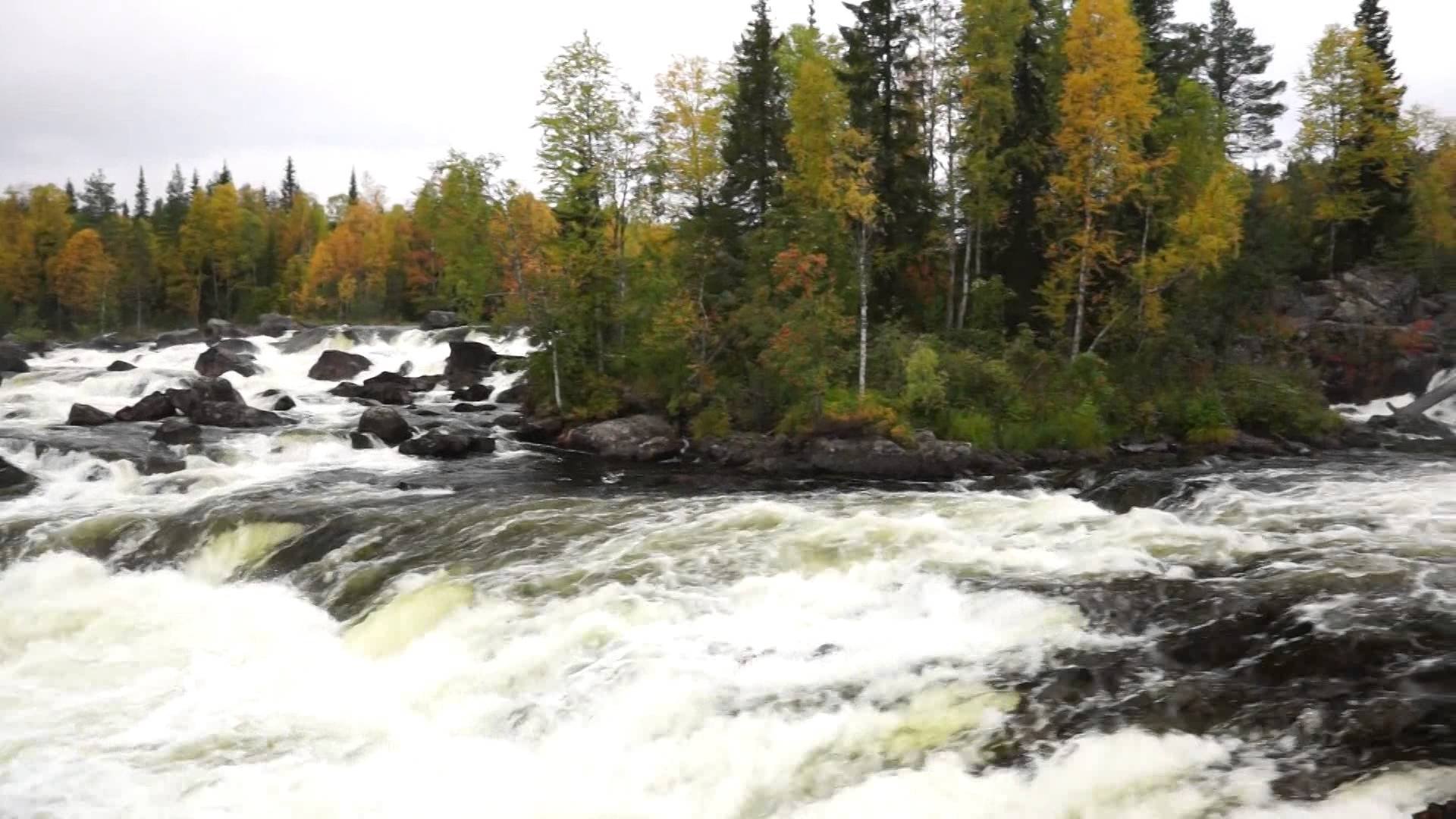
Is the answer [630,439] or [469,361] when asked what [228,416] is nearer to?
[630,439]

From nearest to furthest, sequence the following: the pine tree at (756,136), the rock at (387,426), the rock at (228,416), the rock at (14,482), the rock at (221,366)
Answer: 1. the rock at (14,482)
2. the rock at (387,426)
3. the rock at (228,416)
4. the pine tree at (756,136)
5. the rock at (221,366)

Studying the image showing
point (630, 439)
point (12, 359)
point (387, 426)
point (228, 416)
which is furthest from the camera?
point (12, 359)

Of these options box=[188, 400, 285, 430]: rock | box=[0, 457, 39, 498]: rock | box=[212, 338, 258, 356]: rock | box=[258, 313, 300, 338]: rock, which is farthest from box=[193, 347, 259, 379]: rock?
box=[0, 457, 39, 498]: rock

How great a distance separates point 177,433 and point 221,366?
1850 centimetres

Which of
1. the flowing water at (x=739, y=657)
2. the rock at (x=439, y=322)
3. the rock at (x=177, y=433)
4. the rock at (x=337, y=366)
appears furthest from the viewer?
the rock at (x=439, y=322)

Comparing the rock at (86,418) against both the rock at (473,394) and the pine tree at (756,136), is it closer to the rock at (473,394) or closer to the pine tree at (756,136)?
the rock at (473,394)

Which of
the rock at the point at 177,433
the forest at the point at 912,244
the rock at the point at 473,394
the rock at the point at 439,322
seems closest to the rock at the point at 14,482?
the rock at the point at 177,433

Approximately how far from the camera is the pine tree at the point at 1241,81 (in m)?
52.6

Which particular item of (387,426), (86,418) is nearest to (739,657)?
(387,426)

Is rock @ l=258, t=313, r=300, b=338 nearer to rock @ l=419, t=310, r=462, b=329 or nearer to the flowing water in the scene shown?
rock @ l=419, t=310, r=462, b=329

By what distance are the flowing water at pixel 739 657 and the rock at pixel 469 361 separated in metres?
24.3

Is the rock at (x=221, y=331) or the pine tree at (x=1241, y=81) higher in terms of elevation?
the pine tree at (x=1241, y=81)

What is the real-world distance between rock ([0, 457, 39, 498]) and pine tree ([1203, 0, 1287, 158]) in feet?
187

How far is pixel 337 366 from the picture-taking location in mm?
44062
